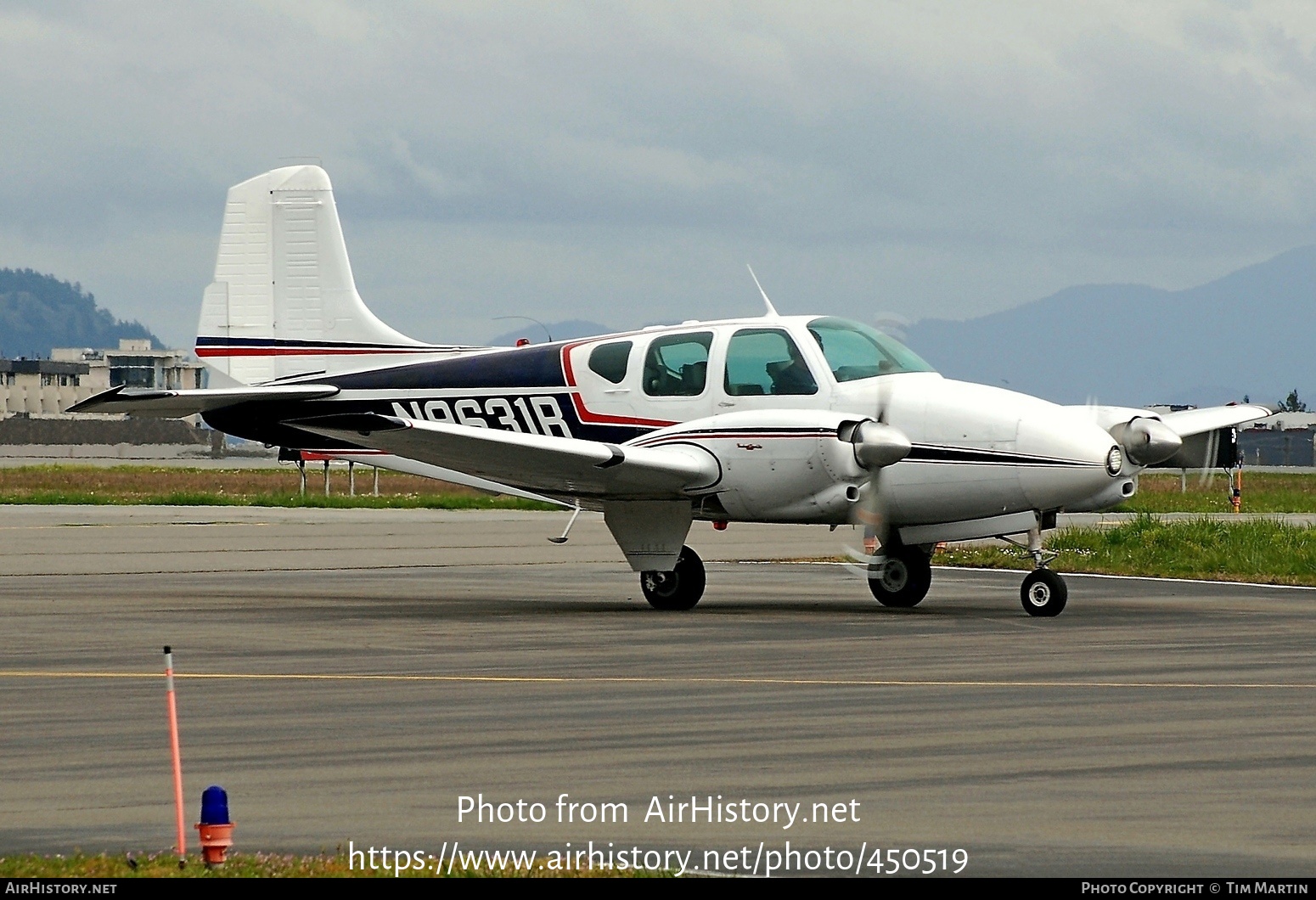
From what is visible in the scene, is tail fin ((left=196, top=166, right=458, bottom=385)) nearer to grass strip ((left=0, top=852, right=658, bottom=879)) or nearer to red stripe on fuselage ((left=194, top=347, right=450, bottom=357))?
red stripe on fuselage ((left=194, top=347, right=450, bottom=357))

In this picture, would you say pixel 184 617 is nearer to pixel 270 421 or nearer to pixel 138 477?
pixel 270 421

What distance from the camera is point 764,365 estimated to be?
20078mm

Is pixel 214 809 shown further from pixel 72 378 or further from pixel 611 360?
pixel 72 378

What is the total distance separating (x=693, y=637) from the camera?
17438mm

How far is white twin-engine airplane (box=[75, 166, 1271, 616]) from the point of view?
62.2 ft

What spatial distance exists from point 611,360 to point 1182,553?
1160 cm

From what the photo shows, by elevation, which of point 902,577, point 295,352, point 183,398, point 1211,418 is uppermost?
point 295,352

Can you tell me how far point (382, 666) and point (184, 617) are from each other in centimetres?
557

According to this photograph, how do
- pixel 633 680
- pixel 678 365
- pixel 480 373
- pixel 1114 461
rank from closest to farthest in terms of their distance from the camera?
pixel 633 680 < pixel 1114 461 < pixel 678 365 < pixel 480 373

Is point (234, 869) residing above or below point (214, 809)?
below

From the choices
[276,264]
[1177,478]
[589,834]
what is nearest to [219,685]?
[589,834]

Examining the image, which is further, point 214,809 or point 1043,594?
point 1043,594

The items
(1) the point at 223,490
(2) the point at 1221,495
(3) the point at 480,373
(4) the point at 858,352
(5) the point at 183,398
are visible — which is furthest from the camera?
(1) the point at 223,490

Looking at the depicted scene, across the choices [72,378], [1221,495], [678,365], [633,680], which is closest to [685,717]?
[633,680]
